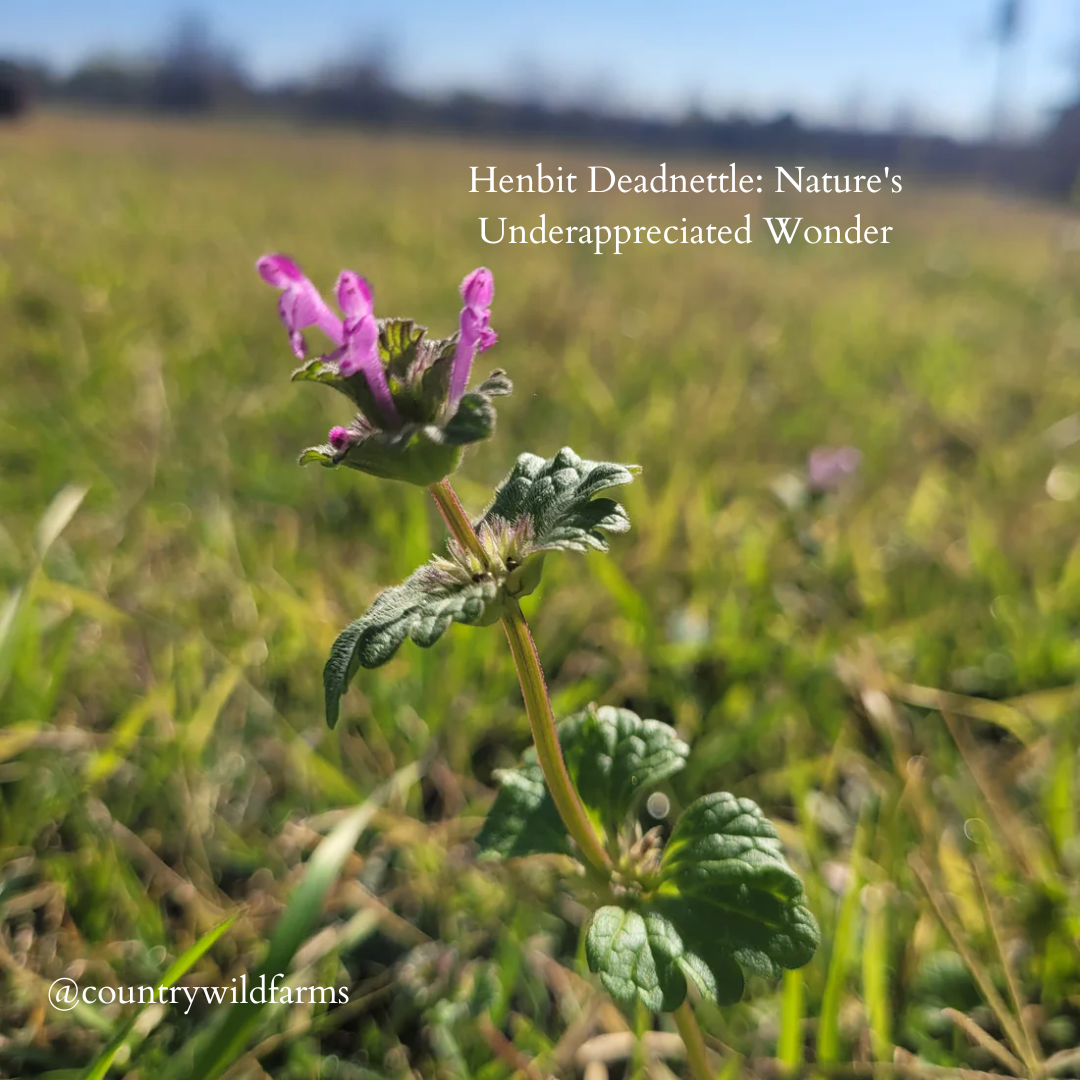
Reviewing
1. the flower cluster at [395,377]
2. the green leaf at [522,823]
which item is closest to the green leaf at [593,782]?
the green leaf at [522,823]

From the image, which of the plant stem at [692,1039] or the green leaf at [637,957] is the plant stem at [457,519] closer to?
the green leaf at [637,957]

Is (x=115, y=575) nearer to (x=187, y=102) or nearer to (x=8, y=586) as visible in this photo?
(x=8, y=586)

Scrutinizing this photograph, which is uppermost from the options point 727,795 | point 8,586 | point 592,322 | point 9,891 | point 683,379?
point 592,322

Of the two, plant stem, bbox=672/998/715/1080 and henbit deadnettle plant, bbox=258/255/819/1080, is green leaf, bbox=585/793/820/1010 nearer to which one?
henbit deadnettle plant, bbox=258/255/819/1080

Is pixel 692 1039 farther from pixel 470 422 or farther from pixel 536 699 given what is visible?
pixel 470 422

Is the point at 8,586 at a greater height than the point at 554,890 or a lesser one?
greater

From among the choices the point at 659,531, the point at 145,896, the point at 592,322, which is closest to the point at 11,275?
the point at 592,322
